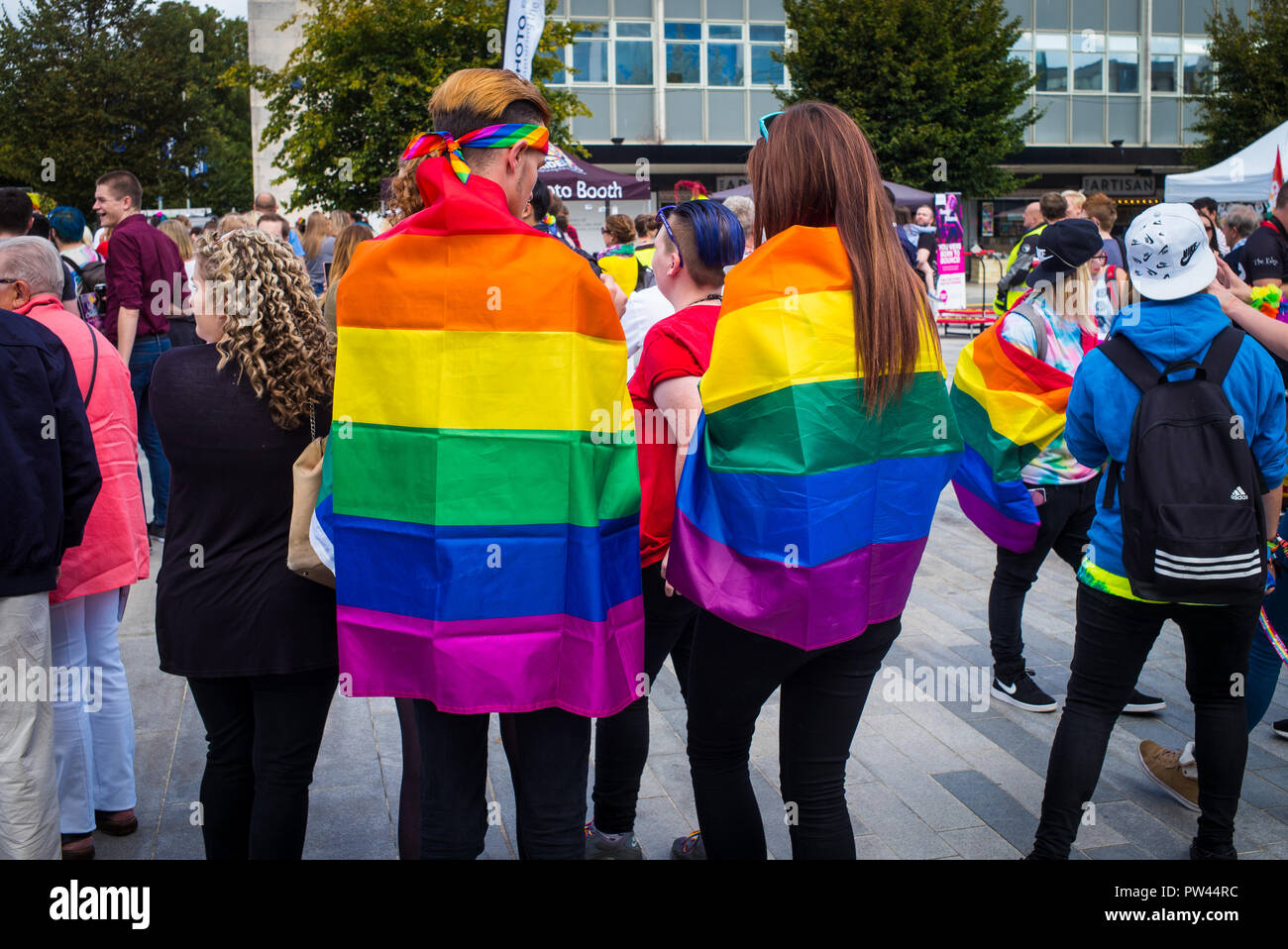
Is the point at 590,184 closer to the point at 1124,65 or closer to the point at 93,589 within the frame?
the point at 93,589

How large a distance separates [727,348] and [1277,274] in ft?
15.7

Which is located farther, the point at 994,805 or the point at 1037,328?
the point at 1037,328

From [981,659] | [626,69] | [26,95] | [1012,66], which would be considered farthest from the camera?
[26,95]

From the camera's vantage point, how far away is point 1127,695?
3361 mm

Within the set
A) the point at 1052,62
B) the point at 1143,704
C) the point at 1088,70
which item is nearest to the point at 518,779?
the point at 1143,704

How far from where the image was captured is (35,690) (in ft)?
10.2

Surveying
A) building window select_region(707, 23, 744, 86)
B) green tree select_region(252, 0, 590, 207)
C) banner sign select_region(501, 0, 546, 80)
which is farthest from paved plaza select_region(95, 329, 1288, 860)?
building window select_region(707, 23, 744, 86)

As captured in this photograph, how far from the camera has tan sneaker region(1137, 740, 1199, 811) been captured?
3.96 meters

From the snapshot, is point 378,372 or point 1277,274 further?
point 1277,274

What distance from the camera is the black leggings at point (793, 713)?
2631mm

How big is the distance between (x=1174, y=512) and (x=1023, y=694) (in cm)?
199

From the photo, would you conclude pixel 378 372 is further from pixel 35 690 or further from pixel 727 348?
pixel 35 690

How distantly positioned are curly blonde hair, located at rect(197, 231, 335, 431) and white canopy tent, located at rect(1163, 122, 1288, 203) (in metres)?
15.7
